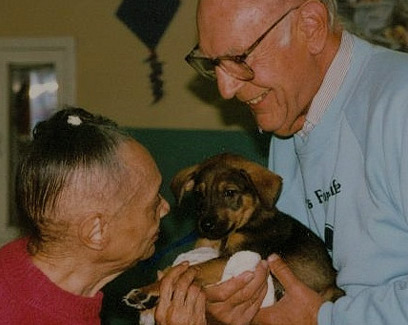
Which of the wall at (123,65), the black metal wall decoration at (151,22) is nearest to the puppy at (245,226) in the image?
the wall at (123,65)

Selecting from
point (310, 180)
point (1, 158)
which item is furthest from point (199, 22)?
point (1, 158)

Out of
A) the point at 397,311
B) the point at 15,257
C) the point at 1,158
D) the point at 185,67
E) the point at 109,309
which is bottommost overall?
the point at 109,309

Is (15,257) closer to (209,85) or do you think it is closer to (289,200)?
(289,200)

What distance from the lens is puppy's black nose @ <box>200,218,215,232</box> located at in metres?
2.50

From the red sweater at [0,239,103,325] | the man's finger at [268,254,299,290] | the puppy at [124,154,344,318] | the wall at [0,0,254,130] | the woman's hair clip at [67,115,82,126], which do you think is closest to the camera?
the red sweater at [0,239,103,325]

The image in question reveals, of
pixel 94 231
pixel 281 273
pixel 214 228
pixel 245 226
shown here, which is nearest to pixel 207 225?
pixel 214 228

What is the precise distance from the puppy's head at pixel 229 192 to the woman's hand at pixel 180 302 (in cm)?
60

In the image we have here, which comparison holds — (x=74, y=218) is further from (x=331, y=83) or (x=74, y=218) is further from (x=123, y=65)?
(x=123, y=65)

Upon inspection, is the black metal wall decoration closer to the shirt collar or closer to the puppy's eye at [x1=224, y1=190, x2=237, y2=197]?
the puppy's eye at [x1=224, y1=190, x2=237, y2=197]

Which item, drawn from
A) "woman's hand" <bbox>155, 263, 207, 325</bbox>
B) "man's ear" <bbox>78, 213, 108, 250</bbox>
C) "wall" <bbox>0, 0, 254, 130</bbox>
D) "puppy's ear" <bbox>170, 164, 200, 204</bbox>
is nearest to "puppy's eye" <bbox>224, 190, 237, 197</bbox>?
"puppy's ear" <bbox>170, 164, 200, 204</bbox>

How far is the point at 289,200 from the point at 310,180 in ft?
1.11

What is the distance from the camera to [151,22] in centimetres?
397

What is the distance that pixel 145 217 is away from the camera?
67.0 inches

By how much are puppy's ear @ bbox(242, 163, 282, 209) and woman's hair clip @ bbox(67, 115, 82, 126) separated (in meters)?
0.91
